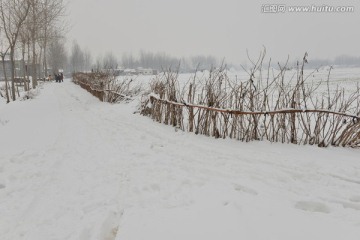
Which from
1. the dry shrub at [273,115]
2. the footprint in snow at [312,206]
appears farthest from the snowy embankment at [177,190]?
the dry shrub at [273,115]

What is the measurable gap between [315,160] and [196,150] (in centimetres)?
193

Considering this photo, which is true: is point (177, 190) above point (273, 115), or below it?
below

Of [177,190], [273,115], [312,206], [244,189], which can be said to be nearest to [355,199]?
[312,206]

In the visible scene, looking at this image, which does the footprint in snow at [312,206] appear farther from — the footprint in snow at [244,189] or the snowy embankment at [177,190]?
the footprint in snow at [244,189]

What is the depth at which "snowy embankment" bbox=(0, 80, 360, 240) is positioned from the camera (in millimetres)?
2857

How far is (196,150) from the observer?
5348mm

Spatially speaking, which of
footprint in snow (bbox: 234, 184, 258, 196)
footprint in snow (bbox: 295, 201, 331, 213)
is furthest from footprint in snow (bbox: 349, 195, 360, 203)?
footprint in snow (bbox: 234, 184, 258, 196)

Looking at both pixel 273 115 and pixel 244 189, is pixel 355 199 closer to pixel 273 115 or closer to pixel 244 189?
pixel 244 189

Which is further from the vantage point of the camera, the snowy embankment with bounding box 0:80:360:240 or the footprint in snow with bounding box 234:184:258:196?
the footprint in snow with bounding box 234:184:258:196

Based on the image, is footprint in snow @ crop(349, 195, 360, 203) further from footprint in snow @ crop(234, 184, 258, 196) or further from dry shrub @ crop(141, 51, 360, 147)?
dry shrub @ crop(141, 51, 360, 147)

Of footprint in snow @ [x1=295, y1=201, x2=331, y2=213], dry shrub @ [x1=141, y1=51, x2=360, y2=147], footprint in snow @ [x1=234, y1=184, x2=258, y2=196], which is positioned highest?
dry shrub @ [x1=141, y1=51, x2=360, y2=147]

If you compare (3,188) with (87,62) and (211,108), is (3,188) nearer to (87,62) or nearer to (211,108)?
(211,108)

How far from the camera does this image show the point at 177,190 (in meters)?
3.69

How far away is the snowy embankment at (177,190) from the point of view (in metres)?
2.86
